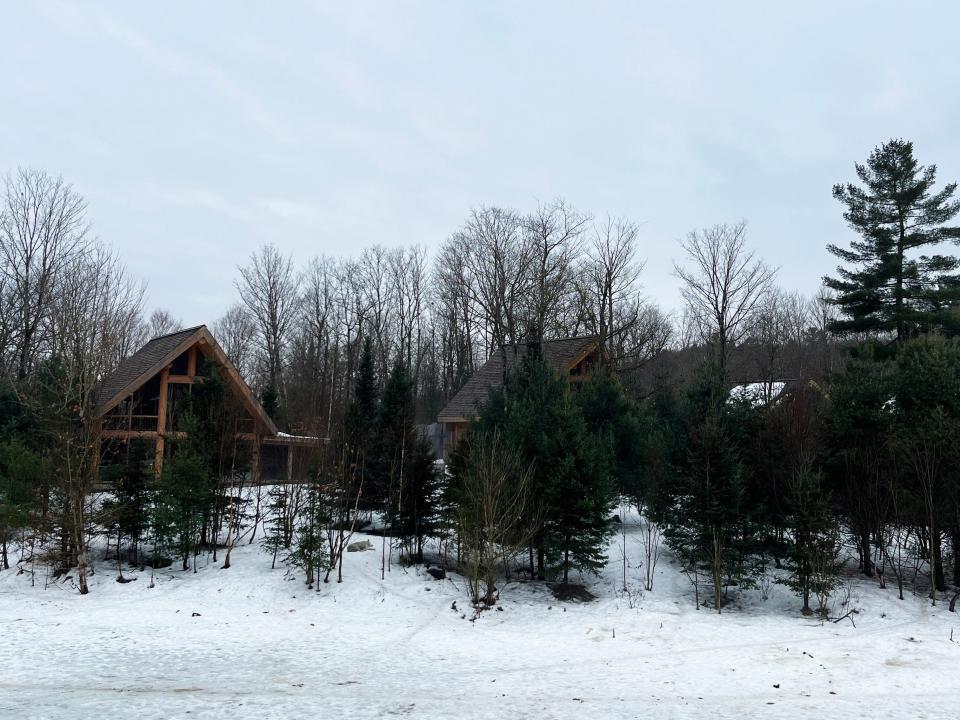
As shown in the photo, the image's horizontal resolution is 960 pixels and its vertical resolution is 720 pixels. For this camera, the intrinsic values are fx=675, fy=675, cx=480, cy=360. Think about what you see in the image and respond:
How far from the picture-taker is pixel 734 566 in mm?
15273

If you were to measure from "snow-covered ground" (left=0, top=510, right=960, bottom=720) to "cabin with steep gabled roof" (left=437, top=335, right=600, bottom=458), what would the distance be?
12164mm

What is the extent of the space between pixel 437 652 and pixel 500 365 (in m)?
22.1

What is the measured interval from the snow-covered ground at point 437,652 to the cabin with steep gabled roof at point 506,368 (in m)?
12.2

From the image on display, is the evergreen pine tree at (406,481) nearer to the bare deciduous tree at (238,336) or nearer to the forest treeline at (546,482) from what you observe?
the forest treeline at (546,482)

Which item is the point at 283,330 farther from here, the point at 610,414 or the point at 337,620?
the point at 337,620

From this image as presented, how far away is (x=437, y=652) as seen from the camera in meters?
11.8

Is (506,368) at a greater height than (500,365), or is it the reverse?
(500,365)

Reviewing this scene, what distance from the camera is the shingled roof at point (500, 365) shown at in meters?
29.0

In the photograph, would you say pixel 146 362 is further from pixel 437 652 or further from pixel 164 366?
pixel 437 652

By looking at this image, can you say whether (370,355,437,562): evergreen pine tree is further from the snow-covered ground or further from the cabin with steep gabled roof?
the cabin with steep gabled roof

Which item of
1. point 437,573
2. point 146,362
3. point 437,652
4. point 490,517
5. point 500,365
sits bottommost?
point 437,652

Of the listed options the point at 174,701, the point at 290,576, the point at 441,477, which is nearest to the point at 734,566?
the point at 441,477

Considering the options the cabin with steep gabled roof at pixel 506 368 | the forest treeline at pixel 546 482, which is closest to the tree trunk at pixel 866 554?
the forest treeline at pixel 546 482

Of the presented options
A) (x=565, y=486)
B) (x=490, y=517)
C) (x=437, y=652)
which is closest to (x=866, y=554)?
(x=565, y=486)
